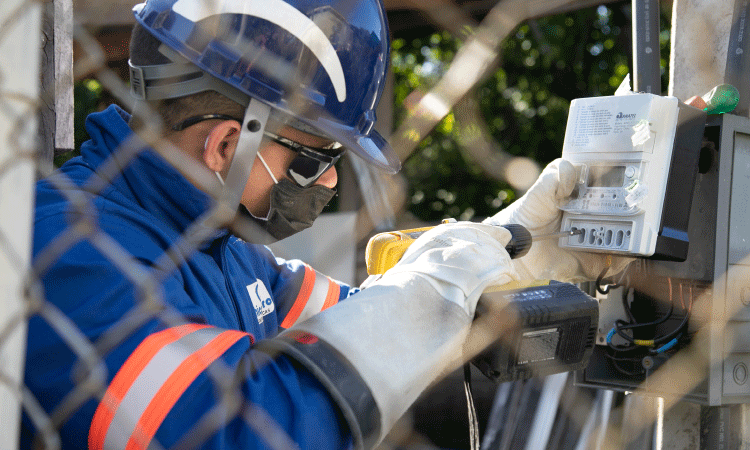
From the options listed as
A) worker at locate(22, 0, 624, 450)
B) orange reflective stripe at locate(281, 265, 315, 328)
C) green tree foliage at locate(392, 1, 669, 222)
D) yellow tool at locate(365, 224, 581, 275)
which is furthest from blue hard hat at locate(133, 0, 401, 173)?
green tree foliage at locate(392, 1, 669, 222)

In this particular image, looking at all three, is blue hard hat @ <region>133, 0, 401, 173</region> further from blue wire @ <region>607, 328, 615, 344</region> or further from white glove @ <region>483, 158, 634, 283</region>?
blue wire @ <region>607, 328, 615, 344</region>

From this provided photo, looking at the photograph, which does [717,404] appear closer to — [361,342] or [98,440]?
[361,342]

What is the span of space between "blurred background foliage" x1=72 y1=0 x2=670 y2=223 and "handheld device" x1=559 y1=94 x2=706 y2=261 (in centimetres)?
524

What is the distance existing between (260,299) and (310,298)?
0.86ft

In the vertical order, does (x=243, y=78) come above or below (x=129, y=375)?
above

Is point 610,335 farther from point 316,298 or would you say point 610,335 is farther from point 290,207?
point 290,207

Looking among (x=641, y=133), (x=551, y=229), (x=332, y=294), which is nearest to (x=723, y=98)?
(x=641, y=133)

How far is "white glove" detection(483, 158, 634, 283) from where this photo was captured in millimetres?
1988

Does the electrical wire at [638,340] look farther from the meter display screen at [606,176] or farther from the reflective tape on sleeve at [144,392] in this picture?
the reflective tape on sleeve at [144,392]

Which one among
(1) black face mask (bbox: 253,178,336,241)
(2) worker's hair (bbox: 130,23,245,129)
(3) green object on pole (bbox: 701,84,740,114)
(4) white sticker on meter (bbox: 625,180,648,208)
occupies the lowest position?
(4) white sticker on meter (bbox: 625,180,648,208)

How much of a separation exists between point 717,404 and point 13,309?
1785mm

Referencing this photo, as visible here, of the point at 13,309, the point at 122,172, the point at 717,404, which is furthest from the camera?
the point at 717,404

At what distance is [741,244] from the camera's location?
1830 millimetres

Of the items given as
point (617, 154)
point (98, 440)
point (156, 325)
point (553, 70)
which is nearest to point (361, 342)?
point (156, 325)
